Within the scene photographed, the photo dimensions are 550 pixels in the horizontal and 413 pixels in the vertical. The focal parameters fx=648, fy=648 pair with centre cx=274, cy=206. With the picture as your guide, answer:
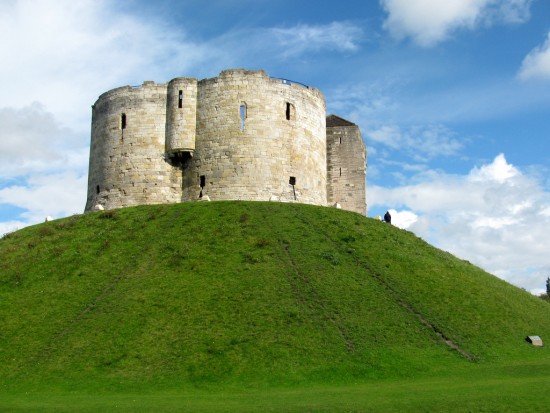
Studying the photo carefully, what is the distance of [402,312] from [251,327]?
22.3 feet

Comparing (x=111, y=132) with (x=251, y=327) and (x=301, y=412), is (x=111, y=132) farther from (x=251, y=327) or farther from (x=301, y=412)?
(x=301, y=412)

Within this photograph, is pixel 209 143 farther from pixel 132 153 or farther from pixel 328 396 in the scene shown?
pixel 328 396

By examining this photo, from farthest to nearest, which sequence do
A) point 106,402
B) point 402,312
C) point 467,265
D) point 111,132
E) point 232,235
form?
point 111,132 < point 467,265 < point 232,235 < point 402,312 < point 106,402

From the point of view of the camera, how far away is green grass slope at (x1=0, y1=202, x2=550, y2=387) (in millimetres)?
23531

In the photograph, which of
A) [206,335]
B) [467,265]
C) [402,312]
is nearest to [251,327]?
[206,335]

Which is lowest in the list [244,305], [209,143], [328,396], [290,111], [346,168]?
[328,396]

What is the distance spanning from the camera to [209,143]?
44625mm

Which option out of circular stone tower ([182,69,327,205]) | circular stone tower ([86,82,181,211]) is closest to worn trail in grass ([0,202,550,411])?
circular stone tower ([182,69,327,205])

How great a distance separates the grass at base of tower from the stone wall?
29125 mm

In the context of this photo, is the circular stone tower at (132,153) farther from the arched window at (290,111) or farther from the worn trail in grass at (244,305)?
the arched window at (290,111)

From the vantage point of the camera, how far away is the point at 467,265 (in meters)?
38.2

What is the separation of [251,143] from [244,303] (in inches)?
720

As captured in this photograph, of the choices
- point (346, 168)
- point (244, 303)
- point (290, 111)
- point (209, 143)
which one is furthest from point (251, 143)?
point (244, 303)

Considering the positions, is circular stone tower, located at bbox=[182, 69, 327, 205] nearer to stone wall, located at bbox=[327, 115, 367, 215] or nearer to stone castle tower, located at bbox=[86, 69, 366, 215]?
stone castle tower, located at bbox=[86, 69, 366, 215]
